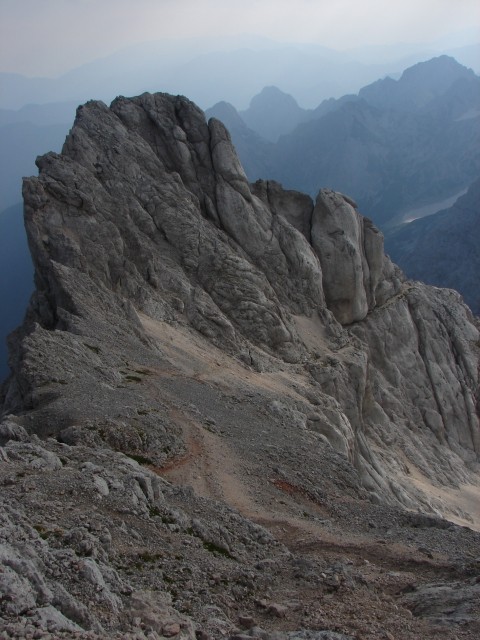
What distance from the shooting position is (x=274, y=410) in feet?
147

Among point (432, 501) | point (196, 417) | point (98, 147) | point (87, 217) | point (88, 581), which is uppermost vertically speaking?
point (98, 147)

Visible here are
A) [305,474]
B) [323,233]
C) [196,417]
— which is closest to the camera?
[305,474]

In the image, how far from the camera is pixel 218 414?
40656 millimetres

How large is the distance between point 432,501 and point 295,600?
150 feet

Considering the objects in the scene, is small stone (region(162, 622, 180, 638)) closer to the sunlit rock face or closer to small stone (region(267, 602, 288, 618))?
small stone (region(267, 602, 288, 618))

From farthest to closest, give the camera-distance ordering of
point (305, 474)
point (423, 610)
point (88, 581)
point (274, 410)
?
point (274, 410) → point (305, 474) → point (423, 610) → point (88, 581)

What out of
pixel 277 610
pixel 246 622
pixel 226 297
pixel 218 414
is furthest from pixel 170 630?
pixel 226 297

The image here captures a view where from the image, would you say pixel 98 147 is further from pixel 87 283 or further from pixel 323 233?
pixel 323 233

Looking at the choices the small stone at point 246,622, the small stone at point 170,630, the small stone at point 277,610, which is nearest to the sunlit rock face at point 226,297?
the small stone at point 277,610

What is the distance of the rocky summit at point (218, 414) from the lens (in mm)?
17719


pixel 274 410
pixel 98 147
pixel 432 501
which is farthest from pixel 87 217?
pixel 432 501

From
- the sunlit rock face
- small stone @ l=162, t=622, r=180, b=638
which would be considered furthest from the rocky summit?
the sunlit rock face

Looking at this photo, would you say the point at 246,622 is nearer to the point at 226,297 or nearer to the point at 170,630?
the point at 170,630

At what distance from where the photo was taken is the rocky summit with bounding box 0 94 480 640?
1772 centimetres
